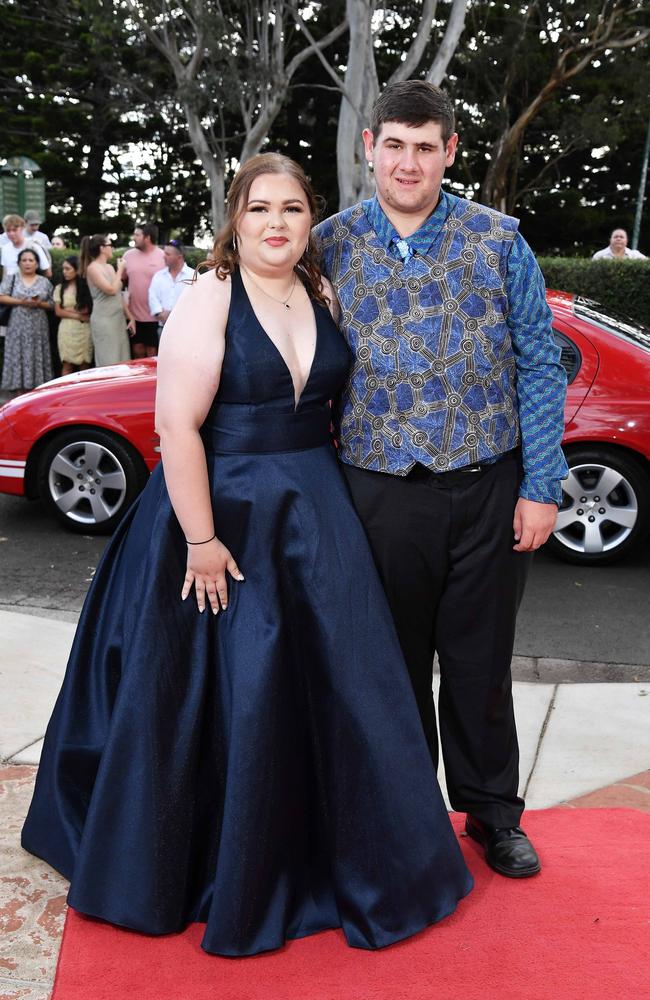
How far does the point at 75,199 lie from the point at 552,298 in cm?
2981

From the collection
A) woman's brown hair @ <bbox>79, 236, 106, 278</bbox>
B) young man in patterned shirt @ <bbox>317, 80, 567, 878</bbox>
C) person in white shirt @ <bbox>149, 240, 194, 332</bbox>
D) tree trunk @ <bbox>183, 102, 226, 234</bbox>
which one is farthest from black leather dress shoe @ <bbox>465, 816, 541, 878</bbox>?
tree trunk @ <bbox>183, 102, 226, 234</bbox>

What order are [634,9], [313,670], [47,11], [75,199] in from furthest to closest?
1. [75,199]
2. [47,11]
3. [634,9]
4. [313,670]

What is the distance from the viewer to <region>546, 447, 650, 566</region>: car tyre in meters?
6.23

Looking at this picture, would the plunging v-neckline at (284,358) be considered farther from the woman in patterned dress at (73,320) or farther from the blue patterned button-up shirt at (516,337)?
the woman in patterned dress at (73,320)

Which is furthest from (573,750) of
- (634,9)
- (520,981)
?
(634,9)

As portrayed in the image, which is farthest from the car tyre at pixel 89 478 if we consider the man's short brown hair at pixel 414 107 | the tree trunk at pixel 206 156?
the tree trunk at pixel 206 156

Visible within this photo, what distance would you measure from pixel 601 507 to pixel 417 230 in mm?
3819

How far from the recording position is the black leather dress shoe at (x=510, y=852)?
9.89ft

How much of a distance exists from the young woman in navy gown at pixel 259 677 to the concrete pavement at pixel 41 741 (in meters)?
0.22

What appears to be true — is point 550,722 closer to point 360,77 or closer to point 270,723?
point 270,723

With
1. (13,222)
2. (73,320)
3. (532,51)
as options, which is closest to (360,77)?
(13,222)

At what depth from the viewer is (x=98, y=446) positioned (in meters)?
6.82

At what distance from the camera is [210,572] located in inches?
105

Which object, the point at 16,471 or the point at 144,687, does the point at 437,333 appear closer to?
the point at 144,687
